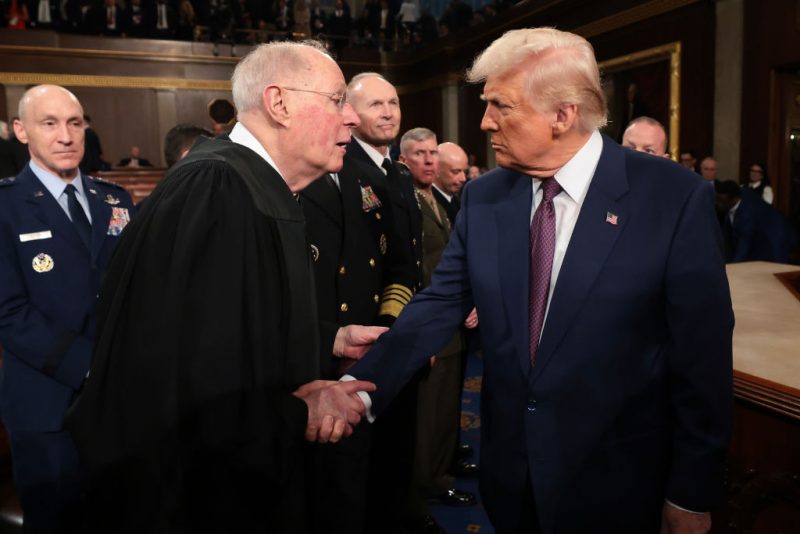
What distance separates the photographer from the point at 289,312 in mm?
1438

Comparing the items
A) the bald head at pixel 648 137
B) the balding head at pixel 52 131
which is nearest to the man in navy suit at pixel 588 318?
the balding head at pixel 52 131

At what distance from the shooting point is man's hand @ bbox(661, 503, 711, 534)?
1499 millimetres

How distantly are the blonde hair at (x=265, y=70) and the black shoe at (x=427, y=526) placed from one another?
223 centimetres

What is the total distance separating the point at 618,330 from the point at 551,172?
437 millimetres

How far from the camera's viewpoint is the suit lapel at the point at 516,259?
1576 mm

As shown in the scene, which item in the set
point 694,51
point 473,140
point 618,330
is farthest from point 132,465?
point 473,140

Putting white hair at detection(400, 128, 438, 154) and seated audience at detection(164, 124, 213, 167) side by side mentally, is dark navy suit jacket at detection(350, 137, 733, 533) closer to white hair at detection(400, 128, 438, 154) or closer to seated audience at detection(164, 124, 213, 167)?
seated audience at detection(164, 124, 213, 167)

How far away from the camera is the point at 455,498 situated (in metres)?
3.39

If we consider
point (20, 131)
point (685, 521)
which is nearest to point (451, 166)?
point (20, 131)

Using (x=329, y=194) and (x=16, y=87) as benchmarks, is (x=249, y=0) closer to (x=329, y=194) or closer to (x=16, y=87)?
(x=16, y=87)

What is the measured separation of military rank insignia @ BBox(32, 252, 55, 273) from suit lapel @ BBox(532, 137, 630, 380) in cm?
186

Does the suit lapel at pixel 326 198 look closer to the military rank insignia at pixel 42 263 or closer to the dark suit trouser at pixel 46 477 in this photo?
the military rank insignia at pixel 42 263

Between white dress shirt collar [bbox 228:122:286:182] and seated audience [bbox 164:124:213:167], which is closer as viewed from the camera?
white dress shirt collar [bbox 228:122:286:182]

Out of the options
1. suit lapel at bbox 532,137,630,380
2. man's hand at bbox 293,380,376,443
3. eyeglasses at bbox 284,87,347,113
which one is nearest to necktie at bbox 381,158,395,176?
eyeglasses at bbox 284,87,347,113
